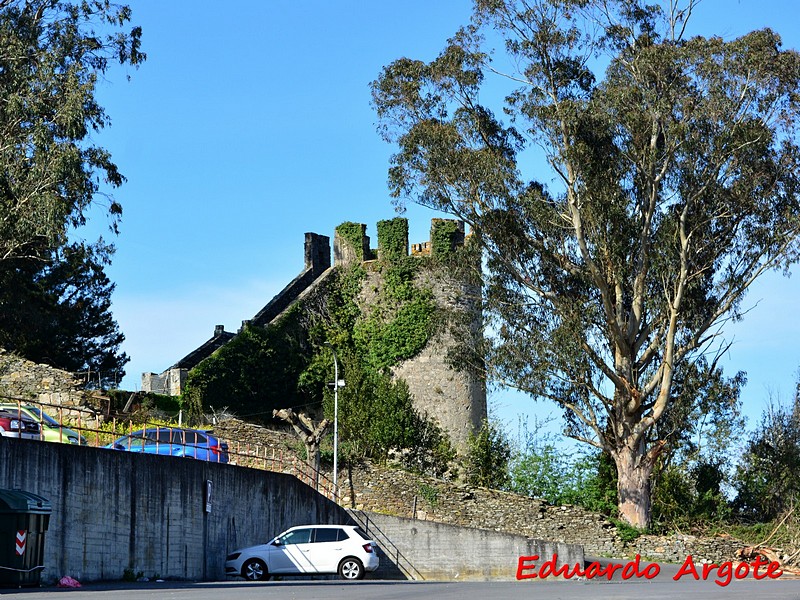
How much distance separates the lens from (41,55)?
37.9 meters

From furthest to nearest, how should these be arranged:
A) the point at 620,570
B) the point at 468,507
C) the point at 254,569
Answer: the point at 468,507 → the point at 620,570 → the point at 254,569

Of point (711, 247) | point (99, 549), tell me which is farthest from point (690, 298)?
point (99, 549)

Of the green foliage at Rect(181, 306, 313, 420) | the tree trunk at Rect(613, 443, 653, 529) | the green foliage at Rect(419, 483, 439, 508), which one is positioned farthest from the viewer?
the green foliage at Rect(181, 306, 313, 420)

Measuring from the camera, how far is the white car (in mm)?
31609

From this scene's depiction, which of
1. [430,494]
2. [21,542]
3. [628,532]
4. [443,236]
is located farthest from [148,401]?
[21,542]

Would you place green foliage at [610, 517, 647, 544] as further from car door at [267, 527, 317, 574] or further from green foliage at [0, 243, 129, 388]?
green foliage at [0, 243, 129, 388]

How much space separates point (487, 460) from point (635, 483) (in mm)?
9360

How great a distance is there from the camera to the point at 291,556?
3169 cm

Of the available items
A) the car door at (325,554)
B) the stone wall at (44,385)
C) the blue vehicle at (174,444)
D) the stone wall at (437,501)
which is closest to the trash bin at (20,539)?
the blue vehicle at (174,444)

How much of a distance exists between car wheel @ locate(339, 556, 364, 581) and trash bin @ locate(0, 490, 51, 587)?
9.98 meters

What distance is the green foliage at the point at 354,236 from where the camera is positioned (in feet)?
189

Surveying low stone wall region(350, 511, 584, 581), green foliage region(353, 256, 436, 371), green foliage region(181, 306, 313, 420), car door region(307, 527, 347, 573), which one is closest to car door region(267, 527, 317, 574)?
car door region(307, 527, 347, 573)

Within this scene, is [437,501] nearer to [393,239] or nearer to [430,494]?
[430,494]

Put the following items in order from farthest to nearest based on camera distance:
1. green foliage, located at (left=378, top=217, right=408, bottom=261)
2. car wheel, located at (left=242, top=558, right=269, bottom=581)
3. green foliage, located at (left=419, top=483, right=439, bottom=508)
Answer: green foliage, located at (left=378, top=217, right=408, bottom=261) < green foliage, located at (left=419, top=483, right=439, bottom=508) < car wheel, located at (left=242, top=558, right=269, bottom=581)
